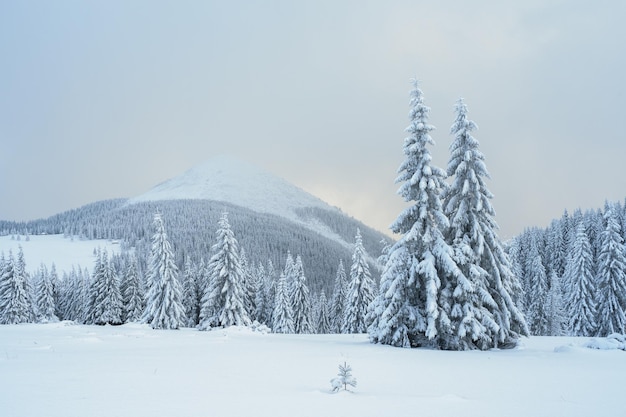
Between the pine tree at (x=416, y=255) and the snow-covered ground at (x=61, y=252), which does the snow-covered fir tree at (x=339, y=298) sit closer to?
the pine tree at (x=416, y=255)

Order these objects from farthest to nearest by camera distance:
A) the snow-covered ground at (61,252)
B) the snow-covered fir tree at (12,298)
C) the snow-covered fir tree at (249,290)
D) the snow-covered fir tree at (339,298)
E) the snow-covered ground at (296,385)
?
the snow-covered ground at (61,252) < the snow-covered fir tree at (339,298) < the snow-covered fir tree at (12,298) < the snow-covered fir tree at (249,290) < the snow-covered ground at (296,385)

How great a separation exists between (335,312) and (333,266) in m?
A: 123

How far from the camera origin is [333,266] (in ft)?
616

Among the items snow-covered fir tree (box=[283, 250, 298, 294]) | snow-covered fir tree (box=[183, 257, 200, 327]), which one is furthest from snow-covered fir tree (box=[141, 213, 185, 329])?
snow-covered fir tree (box=[283, 250, 298, 294])

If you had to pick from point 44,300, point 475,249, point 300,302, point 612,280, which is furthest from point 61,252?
point 475,249

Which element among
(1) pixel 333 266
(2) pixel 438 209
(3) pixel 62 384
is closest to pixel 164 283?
(2) pixel 438 209

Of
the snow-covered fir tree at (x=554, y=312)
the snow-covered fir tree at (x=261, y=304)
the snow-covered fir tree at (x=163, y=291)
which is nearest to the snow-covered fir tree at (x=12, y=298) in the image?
the snow-covered fir tree at (x=163, y=291)

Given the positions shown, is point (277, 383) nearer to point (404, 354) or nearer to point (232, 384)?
point (232, 384)

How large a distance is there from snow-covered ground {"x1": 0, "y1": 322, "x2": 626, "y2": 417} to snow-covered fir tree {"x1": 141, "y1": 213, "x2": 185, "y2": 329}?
29.1 m

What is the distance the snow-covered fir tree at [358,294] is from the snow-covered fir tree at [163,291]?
1879 centimetres

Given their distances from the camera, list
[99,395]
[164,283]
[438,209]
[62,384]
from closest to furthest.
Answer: [99,395] < [62,384] < [438,209] < [164,283]

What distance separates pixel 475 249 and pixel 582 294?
30.9 m

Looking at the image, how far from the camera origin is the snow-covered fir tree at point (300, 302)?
58.0m

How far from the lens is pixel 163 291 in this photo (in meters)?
44.6
